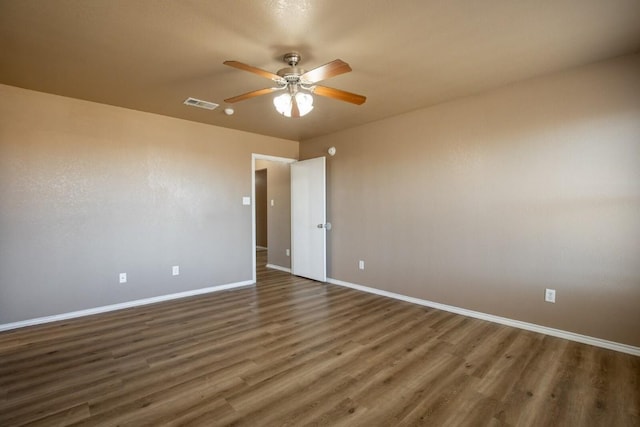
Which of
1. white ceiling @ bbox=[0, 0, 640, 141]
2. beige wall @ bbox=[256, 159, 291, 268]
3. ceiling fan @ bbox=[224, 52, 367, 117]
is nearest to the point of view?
white ceiling @ bbox=[0, 0, 640, 141]

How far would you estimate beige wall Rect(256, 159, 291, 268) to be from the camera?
241 inches

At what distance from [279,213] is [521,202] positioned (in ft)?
14.4

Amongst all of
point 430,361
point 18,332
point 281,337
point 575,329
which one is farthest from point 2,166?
point 575,329

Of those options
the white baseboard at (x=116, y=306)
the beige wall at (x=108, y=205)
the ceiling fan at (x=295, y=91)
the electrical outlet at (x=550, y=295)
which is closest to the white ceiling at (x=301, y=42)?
the ceiling fan at (x=295, y=91)

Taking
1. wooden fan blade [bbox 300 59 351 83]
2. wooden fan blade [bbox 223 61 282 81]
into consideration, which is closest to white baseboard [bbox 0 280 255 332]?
wooden fan blade [bbox 223 61 282 81]

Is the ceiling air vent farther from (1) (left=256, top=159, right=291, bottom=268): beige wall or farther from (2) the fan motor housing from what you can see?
(1) (left=256, top=159, right=291, bottom=268): beige wall

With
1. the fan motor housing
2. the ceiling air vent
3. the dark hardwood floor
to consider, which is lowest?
the dark hardwood floor

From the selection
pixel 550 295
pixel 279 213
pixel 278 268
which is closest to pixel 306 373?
pixel 550 295

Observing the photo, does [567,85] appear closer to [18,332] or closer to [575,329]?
[575,329]

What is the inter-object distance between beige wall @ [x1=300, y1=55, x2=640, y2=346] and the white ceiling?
35cm

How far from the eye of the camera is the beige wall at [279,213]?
6.12 meters

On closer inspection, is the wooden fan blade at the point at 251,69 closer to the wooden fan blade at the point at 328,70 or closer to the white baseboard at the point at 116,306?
the wooden fan blade at the point at 328,70

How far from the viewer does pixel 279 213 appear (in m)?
6.34

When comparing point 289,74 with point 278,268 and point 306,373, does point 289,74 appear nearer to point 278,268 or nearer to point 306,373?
point 306,373
